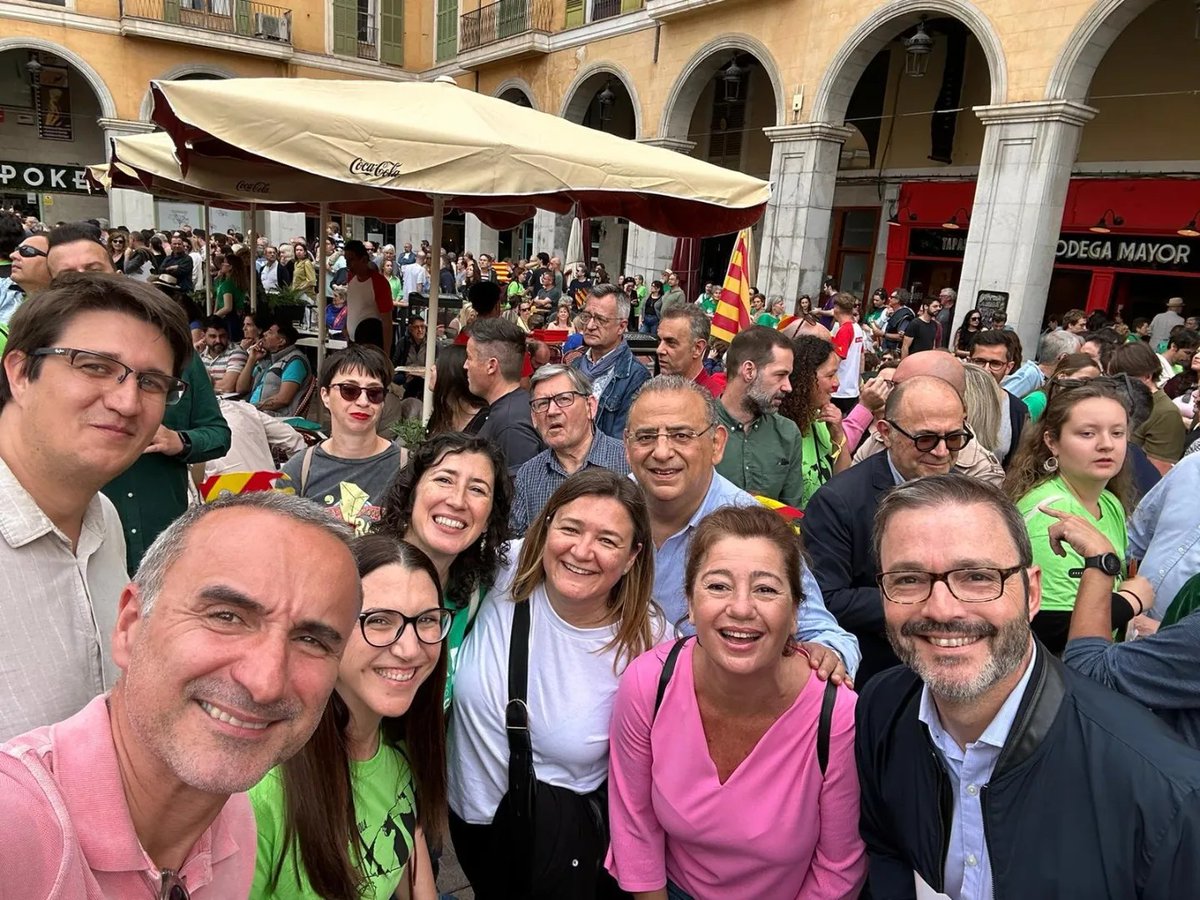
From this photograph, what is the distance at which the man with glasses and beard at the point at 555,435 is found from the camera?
340cm

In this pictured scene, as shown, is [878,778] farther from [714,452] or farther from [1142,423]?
[1142,423]

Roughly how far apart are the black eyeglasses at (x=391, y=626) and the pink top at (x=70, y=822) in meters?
0.70

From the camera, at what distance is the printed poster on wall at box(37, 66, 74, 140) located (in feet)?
84.2

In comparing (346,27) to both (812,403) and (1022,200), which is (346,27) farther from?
(812,403)

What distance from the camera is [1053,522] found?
275 centimetres

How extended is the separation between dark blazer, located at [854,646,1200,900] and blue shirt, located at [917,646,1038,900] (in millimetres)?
18

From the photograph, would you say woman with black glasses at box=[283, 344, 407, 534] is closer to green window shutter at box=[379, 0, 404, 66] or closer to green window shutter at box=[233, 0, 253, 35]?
green window shutter at box=[233, 0, 253, 35]

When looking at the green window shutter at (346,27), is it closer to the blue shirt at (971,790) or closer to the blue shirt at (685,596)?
the blue shirt at (685,596)

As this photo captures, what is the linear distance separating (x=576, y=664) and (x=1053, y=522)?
1838 millimetres

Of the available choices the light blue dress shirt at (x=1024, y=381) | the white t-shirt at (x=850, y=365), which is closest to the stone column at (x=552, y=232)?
the white t-shirt at (x=850, y=365)

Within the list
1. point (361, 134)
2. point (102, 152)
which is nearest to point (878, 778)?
point (361, 134)

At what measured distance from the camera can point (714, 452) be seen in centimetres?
291

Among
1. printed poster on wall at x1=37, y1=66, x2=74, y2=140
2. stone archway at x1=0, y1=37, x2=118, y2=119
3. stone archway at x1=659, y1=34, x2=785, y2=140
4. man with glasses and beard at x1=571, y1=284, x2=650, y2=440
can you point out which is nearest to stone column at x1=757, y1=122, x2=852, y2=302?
stone archway at x1=659, y1=34, x2=785, y2=140

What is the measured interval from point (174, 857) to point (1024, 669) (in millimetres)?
1656
